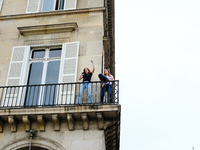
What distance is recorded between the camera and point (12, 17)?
1426cm

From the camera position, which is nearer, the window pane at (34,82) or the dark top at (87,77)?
the dark top at (87,77)

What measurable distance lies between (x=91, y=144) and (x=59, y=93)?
2237mm

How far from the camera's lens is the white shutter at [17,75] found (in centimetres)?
1188

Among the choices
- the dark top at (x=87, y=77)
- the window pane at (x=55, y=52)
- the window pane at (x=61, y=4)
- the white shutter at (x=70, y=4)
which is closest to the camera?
the dark top at (x=87, y=77)

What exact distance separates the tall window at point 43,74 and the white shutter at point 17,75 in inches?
10.7

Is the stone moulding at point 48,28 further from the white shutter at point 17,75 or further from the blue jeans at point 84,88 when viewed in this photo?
the blue jeans at point 84,88

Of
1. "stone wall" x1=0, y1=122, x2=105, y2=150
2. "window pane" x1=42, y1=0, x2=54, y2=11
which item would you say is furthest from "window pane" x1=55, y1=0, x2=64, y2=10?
"stone wall" x1=0, y1=122, x2=105, y2=150

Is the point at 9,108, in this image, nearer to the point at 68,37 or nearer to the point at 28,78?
the point at 28,78

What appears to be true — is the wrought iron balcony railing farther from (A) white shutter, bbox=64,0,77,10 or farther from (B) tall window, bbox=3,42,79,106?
(A) white shutter, bbox=64,0,77,10

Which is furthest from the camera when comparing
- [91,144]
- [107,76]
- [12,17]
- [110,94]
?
[12,17]

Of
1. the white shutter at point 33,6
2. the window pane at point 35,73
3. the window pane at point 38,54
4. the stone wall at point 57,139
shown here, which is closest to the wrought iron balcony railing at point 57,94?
the window pane at point 35,73

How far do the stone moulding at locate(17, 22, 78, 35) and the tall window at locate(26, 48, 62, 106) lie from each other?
80cm

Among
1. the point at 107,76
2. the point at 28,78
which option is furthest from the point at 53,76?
the point at 107,76

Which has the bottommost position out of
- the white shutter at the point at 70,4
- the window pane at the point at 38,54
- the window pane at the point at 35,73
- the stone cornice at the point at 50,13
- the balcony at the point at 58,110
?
the balcony at the point at 58,110
